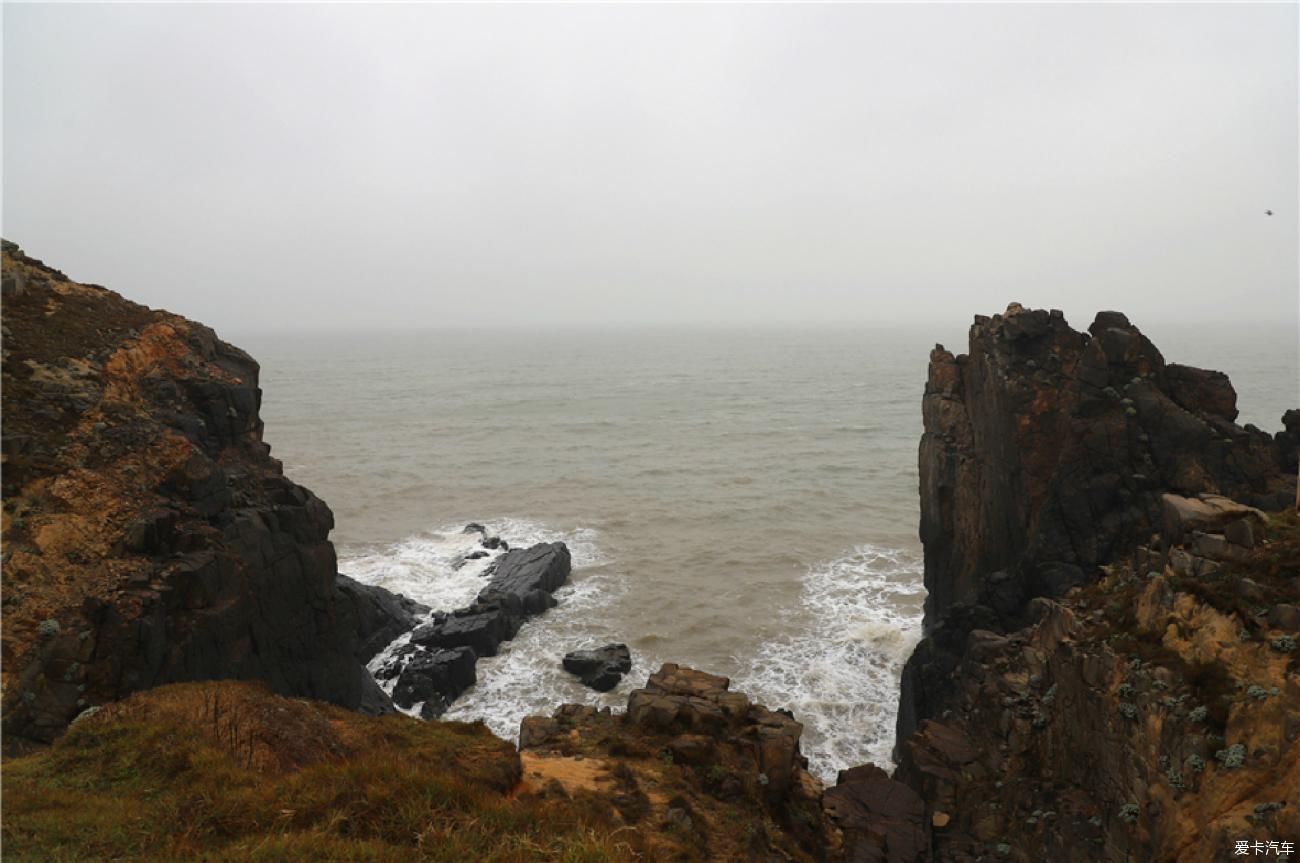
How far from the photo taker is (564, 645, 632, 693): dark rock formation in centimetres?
2878

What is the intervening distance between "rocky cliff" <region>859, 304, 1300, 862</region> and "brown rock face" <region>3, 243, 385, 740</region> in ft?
54.3

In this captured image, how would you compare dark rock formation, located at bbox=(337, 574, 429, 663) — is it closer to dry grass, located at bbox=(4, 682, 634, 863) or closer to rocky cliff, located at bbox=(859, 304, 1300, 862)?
dry grass, located at bbox=(4, 682, 634, 863)

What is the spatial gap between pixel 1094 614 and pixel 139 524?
77.5 feet

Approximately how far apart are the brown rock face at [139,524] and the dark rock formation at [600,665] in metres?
8.71

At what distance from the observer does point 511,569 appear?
3847 cm

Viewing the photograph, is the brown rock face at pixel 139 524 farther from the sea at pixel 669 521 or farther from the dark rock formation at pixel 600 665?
the sea at pixel 669 521

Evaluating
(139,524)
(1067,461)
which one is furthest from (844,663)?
(139,524)

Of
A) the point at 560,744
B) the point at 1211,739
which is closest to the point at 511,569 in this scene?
the point at 560,744

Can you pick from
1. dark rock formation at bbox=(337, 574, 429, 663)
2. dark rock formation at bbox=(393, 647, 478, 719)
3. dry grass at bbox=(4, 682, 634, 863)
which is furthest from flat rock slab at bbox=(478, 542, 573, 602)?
dry grass at bbox=(4, 682, 634, 863)

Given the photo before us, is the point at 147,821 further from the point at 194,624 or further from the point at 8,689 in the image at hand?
the point at 194,624

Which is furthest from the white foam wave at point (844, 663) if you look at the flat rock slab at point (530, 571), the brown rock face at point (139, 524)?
the brown rock face at point (139, 524)

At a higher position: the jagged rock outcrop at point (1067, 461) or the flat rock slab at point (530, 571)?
the jagged rock outcrop at point (1067, 461)

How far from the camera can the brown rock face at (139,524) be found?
51.4ft

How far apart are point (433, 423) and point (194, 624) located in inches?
2812
